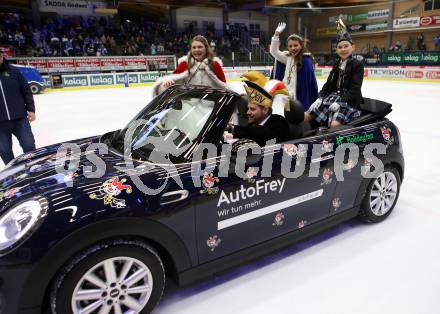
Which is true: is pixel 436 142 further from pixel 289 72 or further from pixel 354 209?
pixel 354 209

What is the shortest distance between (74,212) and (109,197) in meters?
0.16

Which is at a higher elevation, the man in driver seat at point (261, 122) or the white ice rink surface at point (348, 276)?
the man in driver seat at point (261, 122)

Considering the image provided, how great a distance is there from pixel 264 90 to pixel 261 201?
75 cm

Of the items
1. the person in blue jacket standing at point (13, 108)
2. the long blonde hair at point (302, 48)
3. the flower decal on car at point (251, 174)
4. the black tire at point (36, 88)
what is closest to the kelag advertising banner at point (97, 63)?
the black tire at point (36, 88)

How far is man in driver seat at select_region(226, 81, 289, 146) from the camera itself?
222 cm

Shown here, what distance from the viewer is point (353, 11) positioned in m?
28.8

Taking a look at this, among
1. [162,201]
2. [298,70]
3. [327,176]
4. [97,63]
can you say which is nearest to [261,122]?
[327,176]

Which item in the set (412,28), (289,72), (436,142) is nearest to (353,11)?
(412,28)

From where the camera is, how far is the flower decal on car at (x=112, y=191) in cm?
156

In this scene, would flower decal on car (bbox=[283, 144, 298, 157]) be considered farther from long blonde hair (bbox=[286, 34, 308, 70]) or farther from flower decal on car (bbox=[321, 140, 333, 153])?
long blonde hair (bbox=[286, 34, 308, 70])

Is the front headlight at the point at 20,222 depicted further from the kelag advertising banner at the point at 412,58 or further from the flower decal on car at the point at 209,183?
the kelag advertising banner at the point at 412,58

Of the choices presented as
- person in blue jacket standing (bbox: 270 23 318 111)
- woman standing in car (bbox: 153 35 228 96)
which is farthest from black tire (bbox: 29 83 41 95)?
person in blue jacket standing (bbox: 270 23 318 111)

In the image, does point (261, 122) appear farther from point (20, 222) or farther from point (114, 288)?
point (20, 222)

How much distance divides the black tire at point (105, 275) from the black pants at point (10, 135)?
2.76 metres
